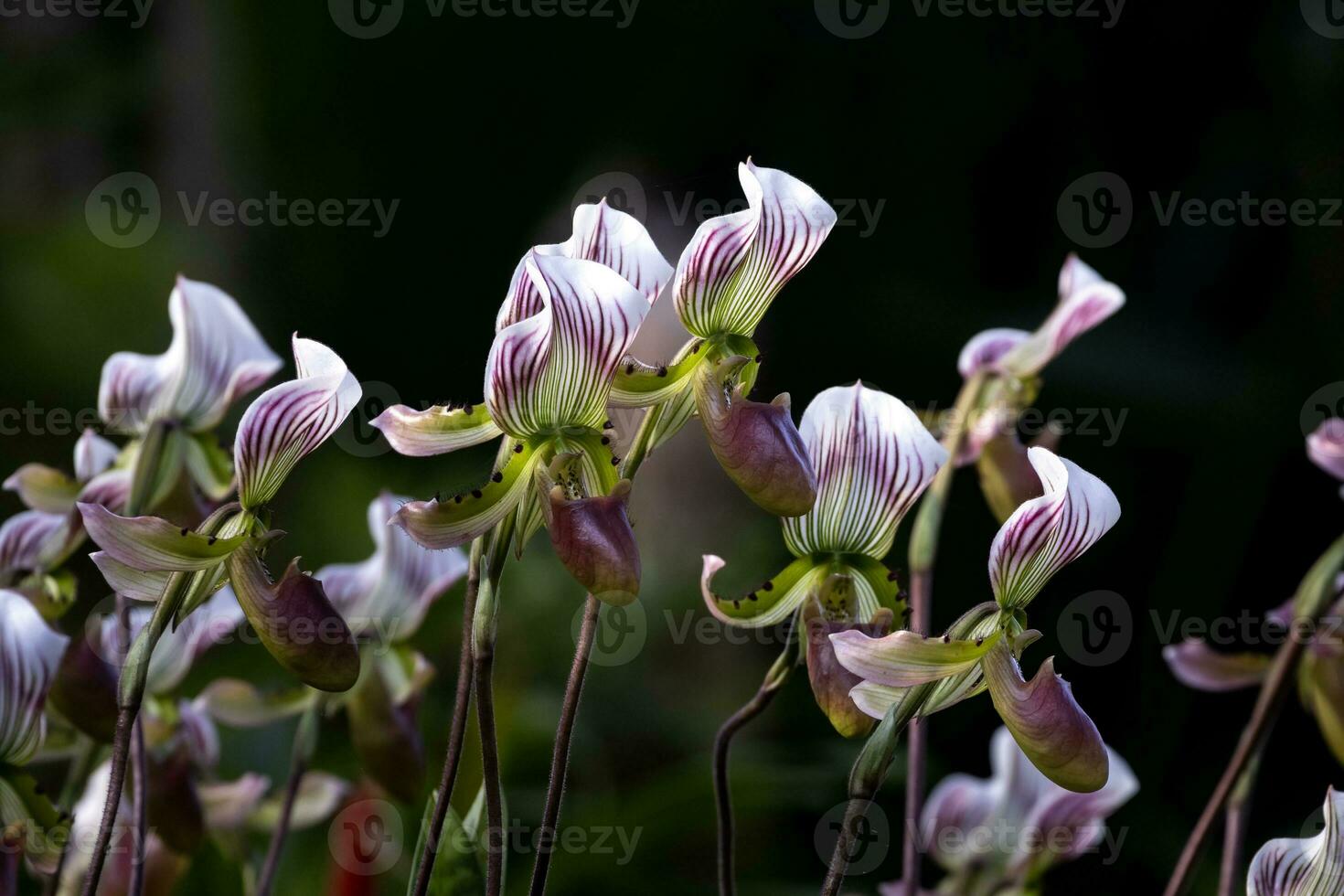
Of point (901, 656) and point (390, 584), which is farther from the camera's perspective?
point (390, 584)

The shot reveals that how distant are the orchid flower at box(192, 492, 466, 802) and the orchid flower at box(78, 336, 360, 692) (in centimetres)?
14

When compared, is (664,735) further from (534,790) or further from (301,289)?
(301,289)

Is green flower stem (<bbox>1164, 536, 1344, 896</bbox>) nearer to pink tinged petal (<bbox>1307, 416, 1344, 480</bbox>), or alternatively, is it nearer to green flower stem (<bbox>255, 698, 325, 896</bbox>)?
pink tinged petal (<bbox>1307, 416, 1344, 480</bbox>)

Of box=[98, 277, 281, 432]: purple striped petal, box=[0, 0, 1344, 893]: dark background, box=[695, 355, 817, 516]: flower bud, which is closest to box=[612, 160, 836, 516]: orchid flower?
box=[695, 355, 817, 516]: flower bud

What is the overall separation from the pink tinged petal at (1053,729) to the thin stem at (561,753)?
5.1 inches

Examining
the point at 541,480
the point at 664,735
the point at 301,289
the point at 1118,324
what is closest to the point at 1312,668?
the point at 541,480

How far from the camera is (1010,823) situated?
0.69m

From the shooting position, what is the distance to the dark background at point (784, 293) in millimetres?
1337

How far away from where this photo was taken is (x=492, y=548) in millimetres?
402

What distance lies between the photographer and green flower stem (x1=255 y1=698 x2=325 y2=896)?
1.73ft

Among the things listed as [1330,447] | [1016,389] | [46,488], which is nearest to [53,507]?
[46,488]

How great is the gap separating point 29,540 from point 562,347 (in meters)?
0.28

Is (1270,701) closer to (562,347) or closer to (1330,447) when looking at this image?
(1330,447)

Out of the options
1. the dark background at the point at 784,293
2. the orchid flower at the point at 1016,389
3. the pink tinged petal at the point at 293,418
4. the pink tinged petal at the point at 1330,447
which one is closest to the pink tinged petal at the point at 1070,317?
the orchid flower at the point at 1016,389
